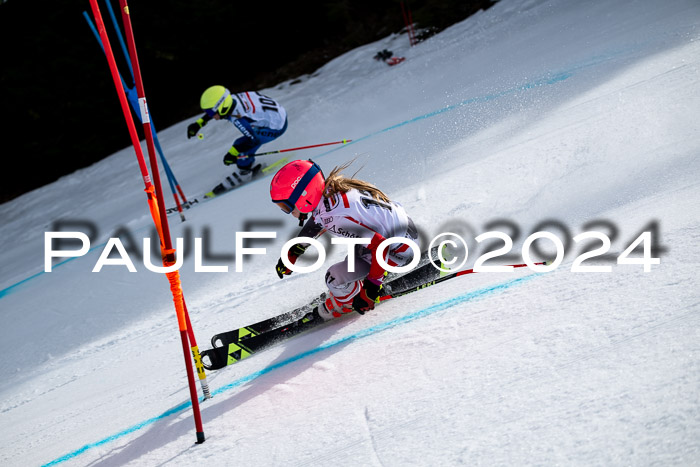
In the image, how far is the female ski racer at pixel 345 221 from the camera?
3051 mm

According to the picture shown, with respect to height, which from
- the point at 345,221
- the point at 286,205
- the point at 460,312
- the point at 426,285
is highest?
the point at 286,205

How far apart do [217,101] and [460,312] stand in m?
5.20

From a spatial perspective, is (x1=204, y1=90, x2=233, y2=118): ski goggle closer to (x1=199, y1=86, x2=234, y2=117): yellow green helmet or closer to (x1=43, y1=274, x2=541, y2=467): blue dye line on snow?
(x1=199, y1=86, x2=234, y2=117): yellow green helmet

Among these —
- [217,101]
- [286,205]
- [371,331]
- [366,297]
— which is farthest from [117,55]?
[371,331]

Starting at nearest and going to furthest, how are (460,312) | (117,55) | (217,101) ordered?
1. (460,312)
2. (217,101)
3. (117,55)

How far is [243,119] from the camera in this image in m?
7.37

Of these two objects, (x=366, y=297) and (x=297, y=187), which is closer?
(x=297, y=187)

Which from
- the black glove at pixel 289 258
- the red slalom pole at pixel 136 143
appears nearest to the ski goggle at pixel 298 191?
the black glove at pixel 289 258

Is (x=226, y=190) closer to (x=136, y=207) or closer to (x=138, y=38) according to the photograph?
(x=136, y=207)

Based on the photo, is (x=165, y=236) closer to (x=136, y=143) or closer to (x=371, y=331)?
(x=136, y=143)

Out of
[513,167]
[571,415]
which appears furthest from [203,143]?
[571,415]

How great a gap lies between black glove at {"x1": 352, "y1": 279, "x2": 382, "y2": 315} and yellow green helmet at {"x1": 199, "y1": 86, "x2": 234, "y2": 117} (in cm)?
472

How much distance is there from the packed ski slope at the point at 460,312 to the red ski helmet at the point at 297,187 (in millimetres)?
810

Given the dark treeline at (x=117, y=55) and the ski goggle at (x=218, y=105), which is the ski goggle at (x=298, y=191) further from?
the dark treeline at (x=117, y=55)
